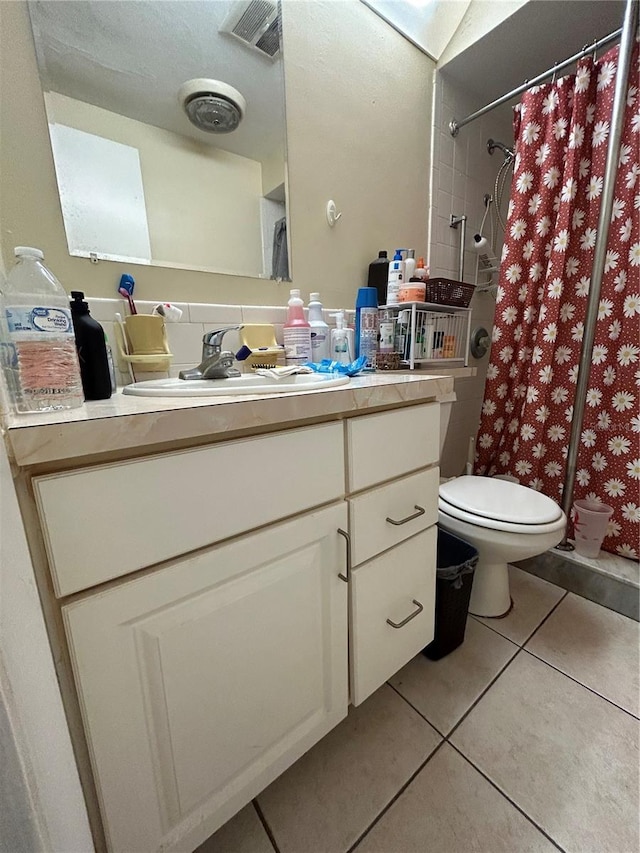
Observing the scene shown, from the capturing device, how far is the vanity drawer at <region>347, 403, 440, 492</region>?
65 centimetres

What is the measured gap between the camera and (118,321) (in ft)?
2.64

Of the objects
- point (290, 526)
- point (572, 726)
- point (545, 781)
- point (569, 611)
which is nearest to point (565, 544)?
point (569, 611)

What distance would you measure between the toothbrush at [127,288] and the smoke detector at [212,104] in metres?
0.45

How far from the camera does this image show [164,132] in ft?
2.73

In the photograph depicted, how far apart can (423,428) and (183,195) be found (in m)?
0.82

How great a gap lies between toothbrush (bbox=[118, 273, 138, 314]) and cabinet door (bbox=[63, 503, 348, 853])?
0.63m

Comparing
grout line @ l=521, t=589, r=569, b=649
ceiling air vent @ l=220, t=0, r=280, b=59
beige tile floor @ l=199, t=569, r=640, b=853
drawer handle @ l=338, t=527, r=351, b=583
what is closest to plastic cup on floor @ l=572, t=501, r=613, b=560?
grout line @ l=521, t=589, r=569, b=649

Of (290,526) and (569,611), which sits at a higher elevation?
(290,526)

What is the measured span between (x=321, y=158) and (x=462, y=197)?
2.59ft

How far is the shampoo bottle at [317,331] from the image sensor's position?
3.41 feet

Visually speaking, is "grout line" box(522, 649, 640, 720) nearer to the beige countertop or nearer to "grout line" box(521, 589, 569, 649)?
"grout line" box(521, 589, 569, 649)

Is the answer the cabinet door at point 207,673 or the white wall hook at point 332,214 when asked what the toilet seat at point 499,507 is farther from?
the white wall hook at point 332,214

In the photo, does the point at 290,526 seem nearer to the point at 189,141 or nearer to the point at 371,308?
the point at 371,308

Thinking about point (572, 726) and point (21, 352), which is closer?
point (21, 352)
